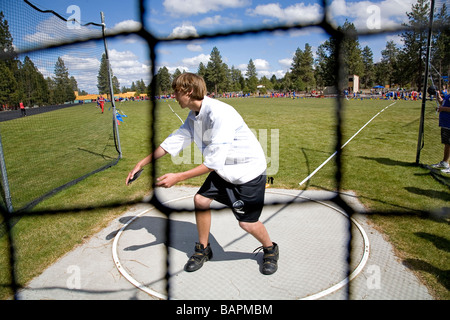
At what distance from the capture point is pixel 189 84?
6.84 feet

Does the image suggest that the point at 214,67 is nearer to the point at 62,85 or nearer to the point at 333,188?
the point at 333,188

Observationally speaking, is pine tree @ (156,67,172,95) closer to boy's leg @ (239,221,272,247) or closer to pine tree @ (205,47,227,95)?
pine tree @ (205,47,227,95)

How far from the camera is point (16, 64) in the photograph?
12.9ft

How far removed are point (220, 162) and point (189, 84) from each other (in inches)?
24.8

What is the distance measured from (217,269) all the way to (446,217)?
9.24 ft

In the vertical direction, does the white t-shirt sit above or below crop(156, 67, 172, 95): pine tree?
below

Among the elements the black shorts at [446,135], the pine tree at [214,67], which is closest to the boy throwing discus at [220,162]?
the pine tree at [214,67]

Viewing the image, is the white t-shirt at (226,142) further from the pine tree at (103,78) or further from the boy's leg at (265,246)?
the pine tree at (103,78)

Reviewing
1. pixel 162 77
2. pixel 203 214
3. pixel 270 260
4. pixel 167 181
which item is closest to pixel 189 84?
pixel 167 181

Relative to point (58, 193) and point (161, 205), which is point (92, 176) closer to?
point (58, 193)

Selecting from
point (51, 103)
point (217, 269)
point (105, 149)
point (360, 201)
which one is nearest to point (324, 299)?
point (217, 269)

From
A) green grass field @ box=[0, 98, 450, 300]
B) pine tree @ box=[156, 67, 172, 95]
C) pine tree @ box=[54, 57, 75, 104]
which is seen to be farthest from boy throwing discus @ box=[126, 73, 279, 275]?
pine tree @ box=[54, 57, 75, 104]

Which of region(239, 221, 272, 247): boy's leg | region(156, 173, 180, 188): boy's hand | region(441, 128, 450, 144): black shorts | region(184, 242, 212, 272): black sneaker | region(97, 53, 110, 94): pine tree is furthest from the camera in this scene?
region(97, 53, 110, 94): pine tree

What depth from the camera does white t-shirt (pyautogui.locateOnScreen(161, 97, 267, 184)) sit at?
2004 millimetres
